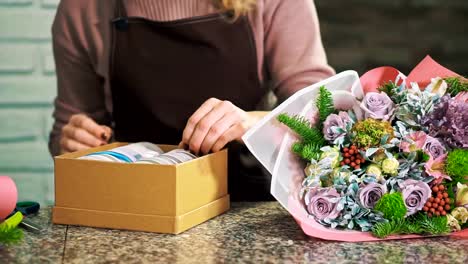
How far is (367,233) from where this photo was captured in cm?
129

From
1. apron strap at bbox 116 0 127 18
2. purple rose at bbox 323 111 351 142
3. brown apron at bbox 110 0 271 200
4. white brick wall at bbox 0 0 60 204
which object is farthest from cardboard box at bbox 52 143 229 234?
white brick wall at bbox 0 0 60 204

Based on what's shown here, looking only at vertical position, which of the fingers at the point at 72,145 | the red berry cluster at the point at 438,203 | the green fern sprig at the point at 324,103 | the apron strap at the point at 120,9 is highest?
the apron strap at the point at 120,9

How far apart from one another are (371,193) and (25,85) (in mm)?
1264

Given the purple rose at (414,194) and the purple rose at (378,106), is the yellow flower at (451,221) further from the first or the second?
the purple rose at (378,106)

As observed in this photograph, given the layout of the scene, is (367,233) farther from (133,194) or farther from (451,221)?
(133,194)

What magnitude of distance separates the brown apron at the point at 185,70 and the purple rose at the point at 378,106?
72 cm

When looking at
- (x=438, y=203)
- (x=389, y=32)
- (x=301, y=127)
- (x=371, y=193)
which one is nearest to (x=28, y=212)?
(x=301, y=127)

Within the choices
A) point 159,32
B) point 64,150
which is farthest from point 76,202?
point 159,32

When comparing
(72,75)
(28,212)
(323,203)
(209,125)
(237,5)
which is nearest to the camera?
(323,203)

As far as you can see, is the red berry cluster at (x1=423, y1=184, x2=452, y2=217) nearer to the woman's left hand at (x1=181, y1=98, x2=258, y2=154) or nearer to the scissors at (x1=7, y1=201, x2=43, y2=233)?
the woman's left hand at (x1=181, y1=98, x2=258, y2=154)

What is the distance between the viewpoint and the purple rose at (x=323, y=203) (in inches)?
50.9

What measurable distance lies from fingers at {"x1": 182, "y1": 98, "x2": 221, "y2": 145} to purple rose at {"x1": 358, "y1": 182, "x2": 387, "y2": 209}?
16.4 inches

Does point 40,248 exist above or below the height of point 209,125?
below

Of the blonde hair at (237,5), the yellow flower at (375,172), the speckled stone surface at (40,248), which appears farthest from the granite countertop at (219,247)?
the blonde hair at (237,5)
